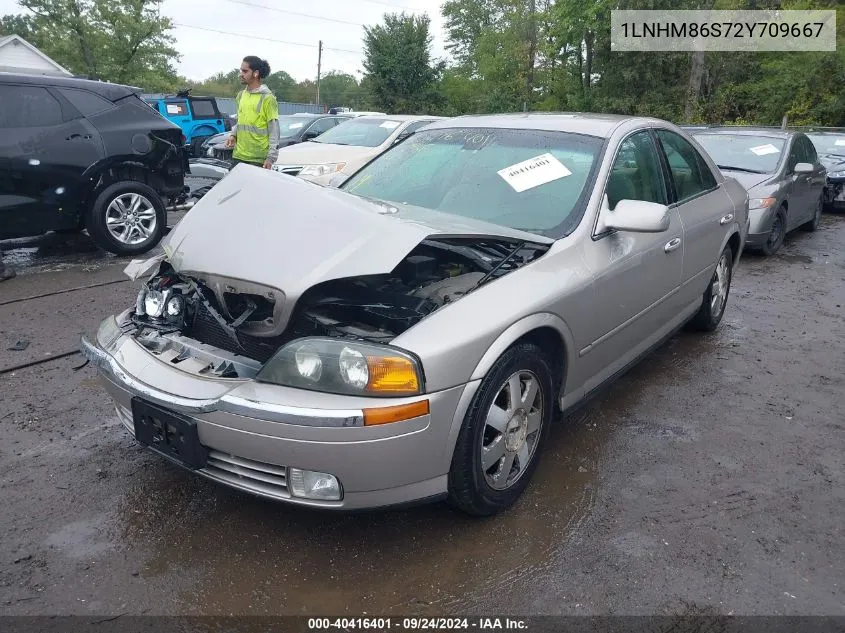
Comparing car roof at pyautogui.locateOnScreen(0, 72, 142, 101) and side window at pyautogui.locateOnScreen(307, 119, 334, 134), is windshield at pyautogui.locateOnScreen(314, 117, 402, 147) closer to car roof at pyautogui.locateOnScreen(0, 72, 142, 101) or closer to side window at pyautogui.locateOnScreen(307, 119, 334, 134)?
side window at pyautogui.locateOnScreen(307, 119, 334, 134)

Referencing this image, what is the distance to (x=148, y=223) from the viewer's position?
697 cm

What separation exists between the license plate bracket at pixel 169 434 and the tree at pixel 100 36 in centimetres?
4333

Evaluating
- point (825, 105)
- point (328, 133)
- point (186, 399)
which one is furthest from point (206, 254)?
point (825, 105)

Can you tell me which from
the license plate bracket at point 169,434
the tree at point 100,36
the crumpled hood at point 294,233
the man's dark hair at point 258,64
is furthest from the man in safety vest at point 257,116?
the tree at point 100,36

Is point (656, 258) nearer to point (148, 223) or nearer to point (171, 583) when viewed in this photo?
point (171, 583)

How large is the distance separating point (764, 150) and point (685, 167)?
5012 millimetres

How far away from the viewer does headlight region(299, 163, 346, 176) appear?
356 inches

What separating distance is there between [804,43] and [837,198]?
57.5ft

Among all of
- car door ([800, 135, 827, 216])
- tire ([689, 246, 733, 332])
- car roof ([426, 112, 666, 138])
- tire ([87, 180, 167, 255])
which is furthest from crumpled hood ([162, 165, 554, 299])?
car door ([800, 135, 827, 216])

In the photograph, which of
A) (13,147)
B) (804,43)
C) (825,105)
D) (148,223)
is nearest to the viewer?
(13,147)

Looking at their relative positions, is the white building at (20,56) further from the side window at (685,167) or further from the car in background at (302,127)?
the side window at (685,167)

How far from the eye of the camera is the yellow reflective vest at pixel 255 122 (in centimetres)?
622

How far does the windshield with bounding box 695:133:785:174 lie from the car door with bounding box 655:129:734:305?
4107 millimetres

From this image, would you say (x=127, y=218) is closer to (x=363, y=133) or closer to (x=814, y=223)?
(x=363, y=133)
